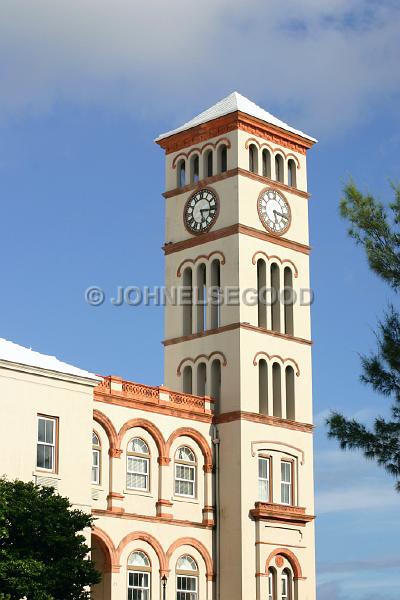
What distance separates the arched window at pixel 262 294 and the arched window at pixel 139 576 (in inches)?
491

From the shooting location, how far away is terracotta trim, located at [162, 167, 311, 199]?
183ft

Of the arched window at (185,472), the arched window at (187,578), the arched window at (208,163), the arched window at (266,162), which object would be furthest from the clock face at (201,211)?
the arched window at (187,578)

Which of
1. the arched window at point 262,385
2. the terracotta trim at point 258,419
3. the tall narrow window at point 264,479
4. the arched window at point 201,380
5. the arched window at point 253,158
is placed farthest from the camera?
the arched window at point 253,158

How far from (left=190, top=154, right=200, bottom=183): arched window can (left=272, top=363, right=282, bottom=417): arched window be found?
1003cm

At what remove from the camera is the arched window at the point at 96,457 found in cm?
4791

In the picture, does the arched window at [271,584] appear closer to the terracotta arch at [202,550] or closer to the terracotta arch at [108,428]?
the terracotta arch at [202,550]

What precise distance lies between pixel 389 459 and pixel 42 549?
11.3 m

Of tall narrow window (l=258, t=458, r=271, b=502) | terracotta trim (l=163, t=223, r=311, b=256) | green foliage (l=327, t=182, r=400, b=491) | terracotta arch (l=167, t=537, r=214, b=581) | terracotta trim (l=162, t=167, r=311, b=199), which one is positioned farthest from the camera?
terracotta trim (l=162, t=167, r=311, b=199)

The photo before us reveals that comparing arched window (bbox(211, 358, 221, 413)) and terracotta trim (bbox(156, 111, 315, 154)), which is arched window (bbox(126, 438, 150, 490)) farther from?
terracotta trim (bbox(156, 111, 315, 154))

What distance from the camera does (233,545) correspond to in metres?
50.9

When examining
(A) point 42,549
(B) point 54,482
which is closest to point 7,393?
(B) point 54,482

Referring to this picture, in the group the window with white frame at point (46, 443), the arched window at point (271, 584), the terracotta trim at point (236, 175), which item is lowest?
the arched window at point (271, 584)

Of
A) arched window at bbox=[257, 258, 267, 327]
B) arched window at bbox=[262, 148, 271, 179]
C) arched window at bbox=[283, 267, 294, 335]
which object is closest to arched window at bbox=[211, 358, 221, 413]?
arched window at bbox=[257, 258, 267, 327]

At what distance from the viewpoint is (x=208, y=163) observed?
57.6 metres
